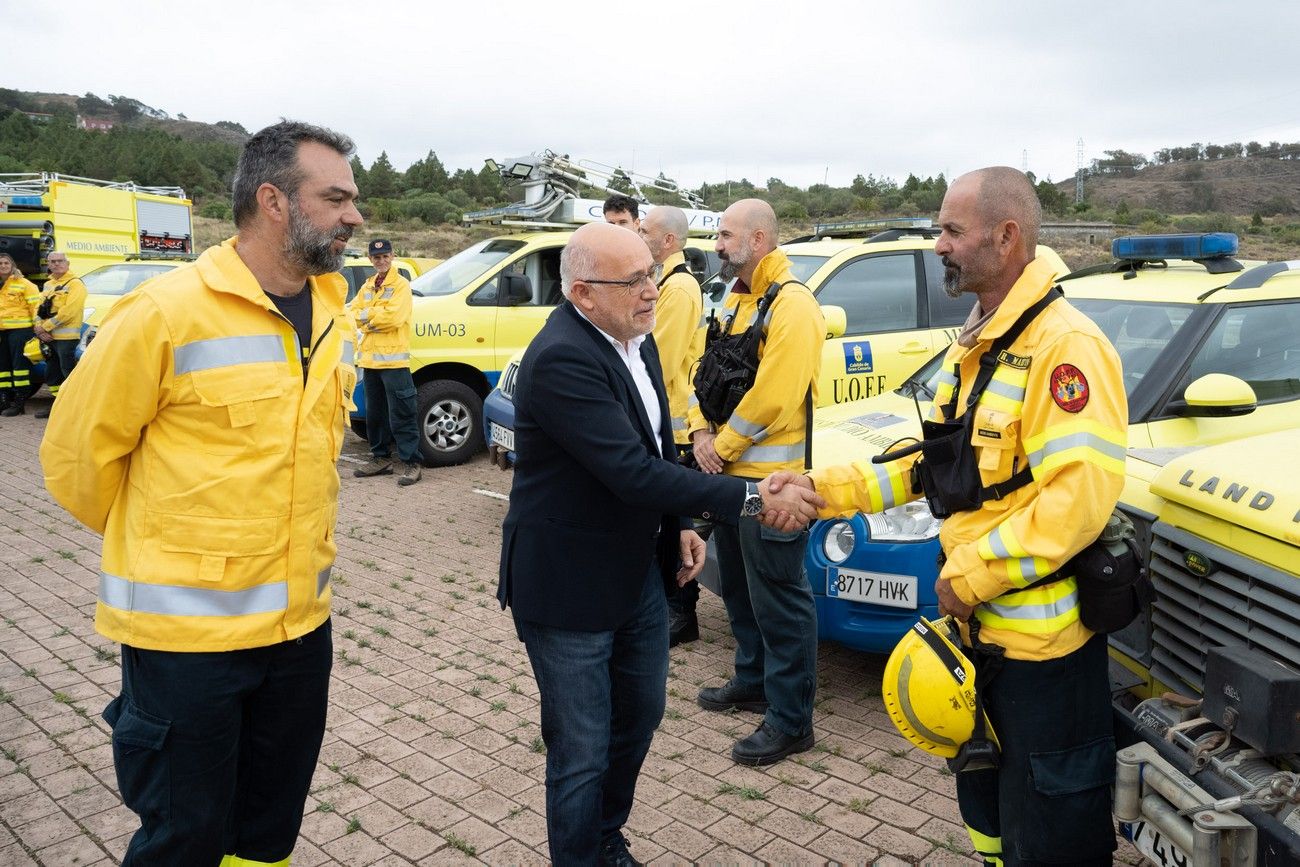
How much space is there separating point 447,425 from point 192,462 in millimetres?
7002

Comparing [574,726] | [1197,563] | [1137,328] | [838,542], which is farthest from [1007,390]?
[1137,328]

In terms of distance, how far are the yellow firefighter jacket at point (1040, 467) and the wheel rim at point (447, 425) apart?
7125 millimetres

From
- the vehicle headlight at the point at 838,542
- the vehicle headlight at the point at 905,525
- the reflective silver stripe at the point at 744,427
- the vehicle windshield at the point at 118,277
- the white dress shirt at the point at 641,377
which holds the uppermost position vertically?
the vehicle windshield at the point at 118,277

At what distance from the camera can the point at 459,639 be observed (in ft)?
17.1

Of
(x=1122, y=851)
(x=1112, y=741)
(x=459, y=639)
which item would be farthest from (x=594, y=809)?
(x=459, y=639)

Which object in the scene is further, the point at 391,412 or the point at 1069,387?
the point at 391,412

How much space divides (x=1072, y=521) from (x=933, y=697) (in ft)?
1.89

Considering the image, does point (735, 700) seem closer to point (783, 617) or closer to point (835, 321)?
point (783, 617)

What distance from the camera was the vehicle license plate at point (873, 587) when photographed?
393 cm

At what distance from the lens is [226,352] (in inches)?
90.4

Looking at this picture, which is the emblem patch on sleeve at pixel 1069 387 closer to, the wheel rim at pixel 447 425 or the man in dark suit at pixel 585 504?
the man in dark suit at pixel 585 504

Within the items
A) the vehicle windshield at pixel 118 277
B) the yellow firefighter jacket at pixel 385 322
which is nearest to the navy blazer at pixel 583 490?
the yellow firefighter jacket at pixel 385 322

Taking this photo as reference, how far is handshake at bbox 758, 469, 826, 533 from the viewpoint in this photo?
121 inches

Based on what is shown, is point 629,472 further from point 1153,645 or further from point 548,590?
point 1153,645
